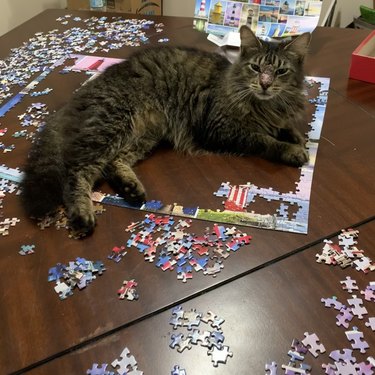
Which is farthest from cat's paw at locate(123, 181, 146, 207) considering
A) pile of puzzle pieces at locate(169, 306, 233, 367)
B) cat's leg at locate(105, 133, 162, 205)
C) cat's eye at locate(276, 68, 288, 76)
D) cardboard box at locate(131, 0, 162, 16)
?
cardboard box at locate(131, 0, 162, 16)

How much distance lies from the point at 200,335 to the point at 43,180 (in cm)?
92

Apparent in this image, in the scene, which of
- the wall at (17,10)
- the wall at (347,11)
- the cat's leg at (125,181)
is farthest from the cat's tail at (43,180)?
the wall at (347,11)

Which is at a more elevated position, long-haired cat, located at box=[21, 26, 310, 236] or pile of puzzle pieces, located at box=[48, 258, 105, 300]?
long-haired cat, located at box=[21, 26, 310, 236]

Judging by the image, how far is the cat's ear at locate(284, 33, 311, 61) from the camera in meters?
1.92

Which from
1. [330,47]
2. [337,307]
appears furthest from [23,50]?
[337,307]

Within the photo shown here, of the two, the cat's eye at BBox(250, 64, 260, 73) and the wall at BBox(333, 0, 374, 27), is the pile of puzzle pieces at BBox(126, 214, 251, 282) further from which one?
the wall at BBox(333, 0, 374, 27)

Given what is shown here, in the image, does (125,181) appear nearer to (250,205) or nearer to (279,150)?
(250,205)

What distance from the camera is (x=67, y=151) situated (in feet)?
5.89

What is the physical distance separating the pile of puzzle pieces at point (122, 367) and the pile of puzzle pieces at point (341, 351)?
1.19 ft

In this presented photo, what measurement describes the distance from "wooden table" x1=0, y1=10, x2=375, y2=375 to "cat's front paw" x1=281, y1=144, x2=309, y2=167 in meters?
0.05

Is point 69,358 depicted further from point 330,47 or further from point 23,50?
point 330,47

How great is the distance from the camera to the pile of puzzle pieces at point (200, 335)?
109cm

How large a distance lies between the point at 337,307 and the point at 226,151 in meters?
1.00

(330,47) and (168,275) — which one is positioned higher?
(330,47)
